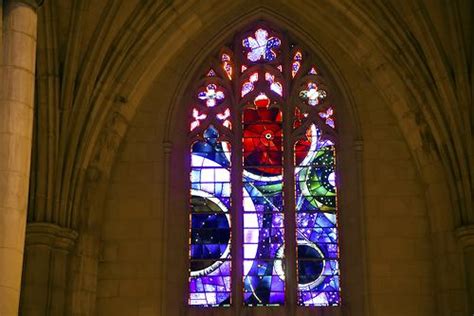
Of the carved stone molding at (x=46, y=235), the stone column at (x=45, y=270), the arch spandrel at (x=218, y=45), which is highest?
the arch spandrel at (x=218, y=45)

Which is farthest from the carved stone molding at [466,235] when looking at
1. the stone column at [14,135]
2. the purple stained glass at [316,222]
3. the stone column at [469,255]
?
the stone column at [14,135]

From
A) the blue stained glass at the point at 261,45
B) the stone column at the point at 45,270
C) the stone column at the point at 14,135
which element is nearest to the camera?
the stone column at the point at 14,135

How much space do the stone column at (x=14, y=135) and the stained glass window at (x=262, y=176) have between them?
18.7 ft

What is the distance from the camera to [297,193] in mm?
15062

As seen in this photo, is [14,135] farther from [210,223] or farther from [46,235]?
[210,223]

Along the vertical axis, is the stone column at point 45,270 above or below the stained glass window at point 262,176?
below

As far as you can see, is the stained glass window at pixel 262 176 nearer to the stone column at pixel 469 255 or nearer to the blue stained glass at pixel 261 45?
the blue stained glass at pixel 261 45

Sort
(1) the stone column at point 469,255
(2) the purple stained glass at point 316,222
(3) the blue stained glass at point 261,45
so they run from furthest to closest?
(3) the blue stained glass at point 261,45
(2) the purple stained glass at point 316,222
(1) the stone column at point 469,255

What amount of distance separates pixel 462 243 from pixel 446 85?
215 cm

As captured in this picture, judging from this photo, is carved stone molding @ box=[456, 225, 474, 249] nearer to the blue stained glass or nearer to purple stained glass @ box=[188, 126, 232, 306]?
purple stained glass @ box=[188, 126, 232, 306]

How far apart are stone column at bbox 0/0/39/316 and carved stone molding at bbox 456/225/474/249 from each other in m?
6.36

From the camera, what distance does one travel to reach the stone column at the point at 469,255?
43.8 feet

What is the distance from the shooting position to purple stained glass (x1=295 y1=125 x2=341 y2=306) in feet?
47.6

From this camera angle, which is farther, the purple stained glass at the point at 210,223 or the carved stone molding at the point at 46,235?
the purple stained glass at the point at 210,223
